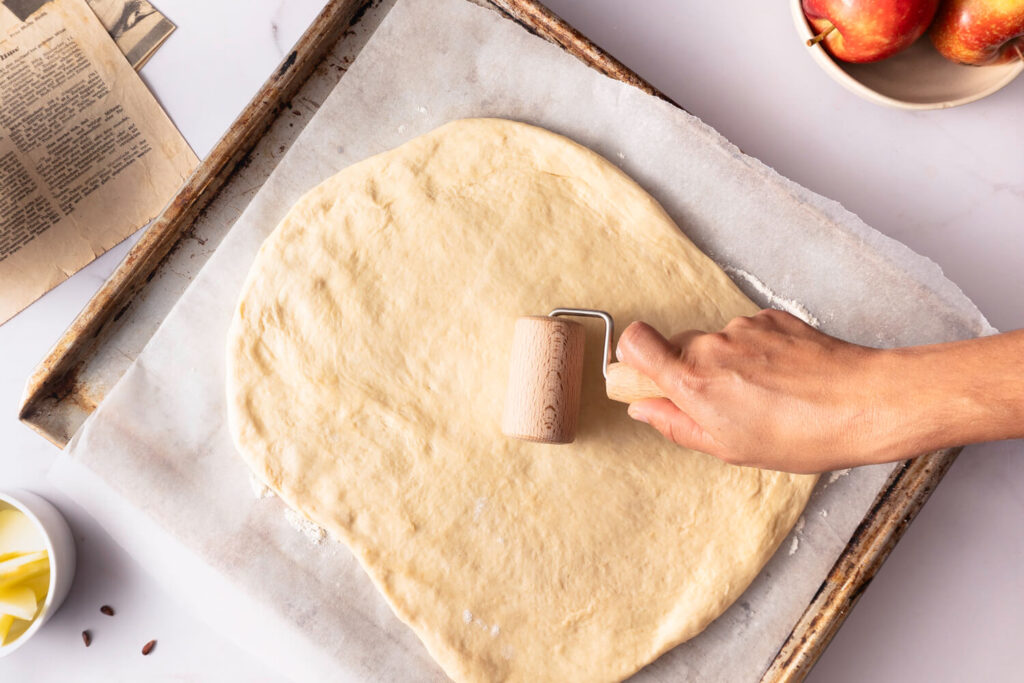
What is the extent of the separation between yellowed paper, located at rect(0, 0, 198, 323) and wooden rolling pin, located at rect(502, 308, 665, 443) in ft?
2.88

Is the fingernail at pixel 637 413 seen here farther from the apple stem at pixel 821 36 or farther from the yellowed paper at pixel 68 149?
the yellowed paper at pixel 68 149

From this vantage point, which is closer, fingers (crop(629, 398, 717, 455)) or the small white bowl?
fingers (crop(629, 398, 717, 455))

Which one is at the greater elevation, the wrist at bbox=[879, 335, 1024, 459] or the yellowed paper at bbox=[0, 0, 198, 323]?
the wrist at bbox=[879, 335, 1024, 459]

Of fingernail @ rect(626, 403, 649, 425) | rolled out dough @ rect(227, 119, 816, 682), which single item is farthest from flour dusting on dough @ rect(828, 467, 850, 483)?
fingernail @ rect(626, 403, 649, 425)

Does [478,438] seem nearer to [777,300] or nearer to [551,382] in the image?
[551,382]

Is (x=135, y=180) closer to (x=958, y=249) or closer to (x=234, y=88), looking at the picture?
(x=234, y=88)

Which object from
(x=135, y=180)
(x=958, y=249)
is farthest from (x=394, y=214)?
(x=958, y=249)

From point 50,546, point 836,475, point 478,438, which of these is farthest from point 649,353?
point 50,546

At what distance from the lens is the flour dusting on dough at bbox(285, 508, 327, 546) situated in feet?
4.01

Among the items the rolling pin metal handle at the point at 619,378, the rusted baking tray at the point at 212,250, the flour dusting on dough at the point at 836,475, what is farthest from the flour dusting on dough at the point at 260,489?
the flour dusting on dough at the point at 836,475

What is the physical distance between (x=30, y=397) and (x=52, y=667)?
1.96 feet

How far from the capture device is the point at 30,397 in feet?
Answer: 3.97

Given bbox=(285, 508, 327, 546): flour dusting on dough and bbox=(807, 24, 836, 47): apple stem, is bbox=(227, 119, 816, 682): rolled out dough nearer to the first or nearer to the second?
bbox=(285, 508, 327, 546): flour dusting on dough

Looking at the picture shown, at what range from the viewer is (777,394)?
983mm
